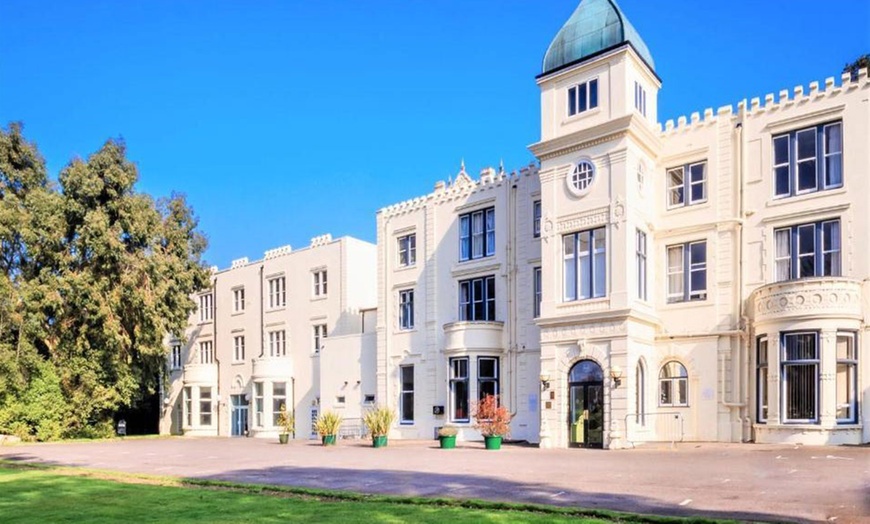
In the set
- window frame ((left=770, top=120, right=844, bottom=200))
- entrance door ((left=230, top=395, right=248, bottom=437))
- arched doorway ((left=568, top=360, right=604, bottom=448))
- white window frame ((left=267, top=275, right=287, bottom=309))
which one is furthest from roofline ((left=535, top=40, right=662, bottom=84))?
entrance door ((left=230, top=395, right=248, bottom=437))

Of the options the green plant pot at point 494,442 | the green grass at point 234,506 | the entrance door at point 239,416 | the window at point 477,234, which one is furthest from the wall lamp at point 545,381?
the entrance door at point 239,416

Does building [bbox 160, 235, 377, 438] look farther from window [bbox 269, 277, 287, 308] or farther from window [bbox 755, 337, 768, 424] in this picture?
window [bbox 755, 337, 768, 424]

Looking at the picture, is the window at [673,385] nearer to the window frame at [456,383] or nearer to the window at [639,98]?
the window frame at [456,383]

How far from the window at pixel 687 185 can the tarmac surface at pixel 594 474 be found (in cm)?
773

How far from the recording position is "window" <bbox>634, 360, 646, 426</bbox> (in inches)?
877

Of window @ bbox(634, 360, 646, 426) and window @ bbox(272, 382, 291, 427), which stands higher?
window @ bbox(634, 360, 646, 426)

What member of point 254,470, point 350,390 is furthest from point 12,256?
point 254,470

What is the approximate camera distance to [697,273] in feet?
75.8

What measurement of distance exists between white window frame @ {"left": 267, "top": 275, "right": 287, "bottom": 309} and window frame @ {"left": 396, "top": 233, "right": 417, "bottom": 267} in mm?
9554

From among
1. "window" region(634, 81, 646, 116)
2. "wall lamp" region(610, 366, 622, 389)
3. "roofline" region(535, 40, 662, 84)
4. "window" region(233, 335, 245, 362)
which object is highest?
"roofline" region(535, 40, 662, 84)

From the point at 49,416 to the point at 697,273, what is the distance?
28.3 metres

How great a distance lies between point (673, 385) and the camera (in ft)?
75.5

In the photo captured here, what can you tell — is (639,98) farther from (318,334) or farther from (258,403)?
(258,403)

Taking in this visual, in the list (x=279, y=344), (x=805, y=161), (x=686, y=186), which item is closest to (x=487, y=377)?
(x=686, y=186)
